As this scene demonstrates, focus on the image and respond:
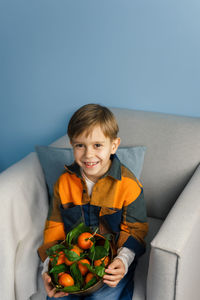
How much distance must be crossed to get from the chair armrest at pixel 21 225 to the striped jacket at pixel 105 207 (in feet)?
0.34

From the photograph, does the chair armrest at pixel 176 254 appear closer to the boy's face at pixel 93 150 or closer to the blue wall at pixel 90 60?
the boy's face at pixel 93 150

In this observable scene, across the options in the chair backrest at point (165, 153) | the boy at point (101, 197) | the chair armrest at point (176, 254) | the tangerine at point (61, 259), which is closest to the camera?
the chair armrest at point (176, 254)

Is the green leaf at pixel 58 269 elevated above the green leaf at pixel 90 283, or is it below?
above

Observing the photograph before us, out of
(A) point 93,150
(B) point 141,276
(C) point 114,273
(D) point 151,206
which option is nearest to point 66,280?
(C) point 114,273

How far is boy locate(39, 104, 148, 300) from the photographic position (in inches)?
43.7

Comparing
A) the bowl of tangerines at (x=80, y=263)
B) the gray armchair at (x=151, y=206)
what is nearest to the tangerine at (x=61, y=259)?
the bowl of tangerines at (x=80, y=263)

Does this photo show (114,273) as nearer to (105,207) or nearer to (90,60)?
(105,207)

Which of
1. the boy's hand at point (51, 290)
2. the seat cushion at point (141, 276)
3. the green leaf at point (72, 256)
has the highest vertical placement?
the green leaf at point (72, 256)

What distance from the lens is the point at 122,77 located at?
63.1 inches

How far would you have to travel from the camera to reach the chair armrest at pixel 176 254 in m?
0.88

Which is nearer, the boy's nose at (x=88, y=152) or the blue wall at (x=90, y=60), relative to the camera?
the boy's nose at (x=88, y=152)

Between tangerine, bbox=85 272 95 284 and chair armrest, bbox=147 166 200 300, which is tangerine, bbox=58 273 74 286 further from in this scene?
chair armrest, bbox=147 166 200 300

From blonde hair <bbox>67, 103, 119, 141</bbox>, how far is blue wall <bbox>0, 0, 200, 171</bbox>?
19.0 inches

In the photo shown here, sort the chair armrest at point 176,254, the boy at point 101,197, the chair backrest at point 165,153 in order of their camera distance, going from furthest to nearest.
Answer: the chair backrest at point 165,153 < the boy at point 101,197 < the chair armrest at point 176,254
